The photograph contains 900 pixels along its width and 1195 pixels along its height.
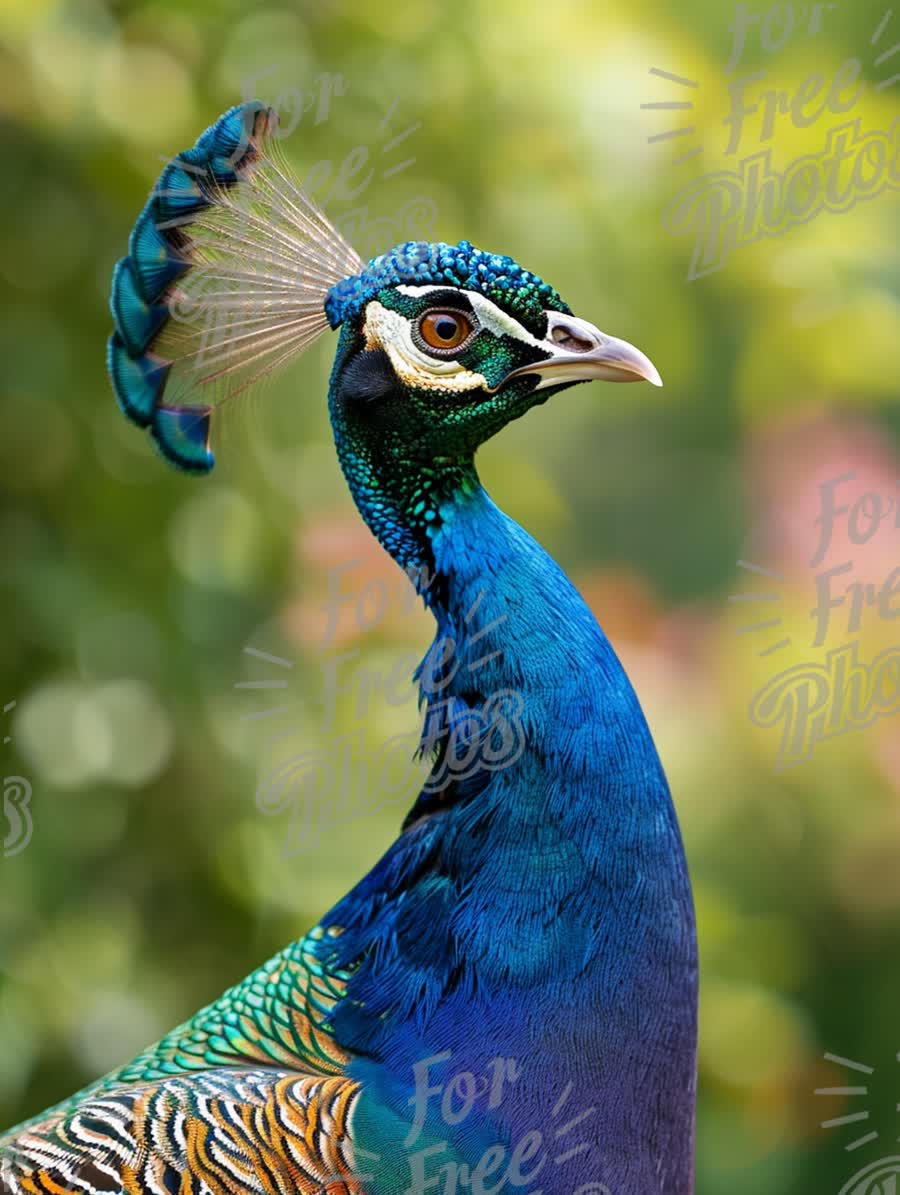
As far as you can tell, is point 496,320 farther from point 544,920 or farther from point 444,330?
point 544,920

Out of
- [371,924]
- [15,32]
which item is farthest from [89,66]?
[371,924]

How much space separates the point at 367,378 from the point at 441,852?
545 mm

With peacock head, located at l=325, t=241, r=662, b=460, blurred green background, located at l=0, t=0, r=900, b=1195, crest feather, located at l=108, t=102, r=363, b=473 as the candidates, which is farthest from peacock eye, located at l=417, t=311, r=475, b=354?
blurred green background, located at l=0, t=0, r=900, b=1195

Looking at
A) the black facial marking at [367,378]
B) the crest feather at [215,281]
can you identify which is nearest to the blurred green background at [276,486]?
the crest feather at [215,281]

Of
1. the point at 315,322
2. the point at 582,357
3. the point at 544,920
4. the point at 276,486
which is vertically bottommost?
the point at 544,920

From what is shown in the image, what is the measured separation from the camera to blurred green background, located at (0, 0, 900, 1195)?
2367 millimetres

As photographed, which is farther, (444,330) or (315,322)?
(315,322)

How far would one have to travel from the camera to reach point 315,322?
1.63 m

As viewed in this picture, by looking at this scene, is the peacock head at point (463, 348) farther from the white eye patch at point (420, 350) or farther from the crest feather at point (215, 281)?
the crest feather at point (215, 281)

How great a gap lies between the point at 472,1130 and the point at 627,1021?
0.65ft

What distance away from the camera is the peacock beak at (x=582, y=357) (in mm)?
1475

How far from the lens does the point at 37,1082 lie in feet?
8.05

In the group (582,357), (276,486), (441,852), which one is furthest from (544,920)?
(276,486)

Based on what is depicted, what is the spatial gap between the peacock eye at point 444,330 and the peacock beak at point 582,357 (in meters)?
0.07
